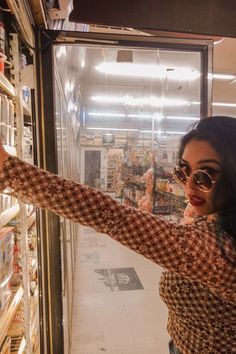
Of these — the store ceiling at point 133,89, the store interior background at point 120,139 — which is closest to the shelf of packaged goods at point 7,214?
the store interior background at point 120,139

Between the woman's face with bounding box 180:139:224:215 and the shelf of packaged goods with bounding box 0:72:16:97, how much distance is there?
726 mm

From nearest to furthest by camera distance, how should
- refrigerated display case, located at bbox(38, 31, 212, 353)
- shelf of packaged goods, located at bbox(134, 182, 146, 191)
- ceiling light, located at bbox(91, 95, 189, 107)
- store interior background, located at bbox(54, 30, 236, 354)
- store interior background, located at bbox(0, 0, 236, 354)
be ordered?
1. store interior background, located at bbox(0, 0, 236, 354)
2. refrigerated display case, located at bbox(38, 31, 212, 353)
3. store interior background, located at bbox(54, 30, 236, 354)
4. shelf of packaged goods, located at bbox(134, 182, 146, 191)
5. ceiling light, located at bbox(91, 95, 189, 107)

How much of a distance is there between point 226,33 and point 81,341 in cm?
262

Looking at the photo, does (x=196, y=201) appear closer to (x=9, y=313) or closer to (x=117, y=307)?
(x=9, y=313)

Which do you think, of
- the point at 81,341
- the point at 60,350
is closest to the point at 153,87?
the point at 81,341

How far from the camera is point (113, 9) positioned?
4.50ft

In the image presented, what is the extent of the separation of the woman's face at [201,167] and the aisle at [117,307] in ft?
7.43

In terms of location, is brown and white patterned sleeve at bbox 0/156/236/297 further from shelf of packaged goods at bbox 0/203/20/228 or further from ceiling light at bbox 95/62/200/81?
ceiling light at bbox 95/62/200/81

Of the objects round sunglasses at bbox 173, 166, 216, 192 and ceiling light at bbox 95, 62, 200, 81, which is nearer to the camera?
round sunglasses at bbox 173, 166, 216, 192

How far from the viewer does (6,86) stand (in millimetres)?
1185

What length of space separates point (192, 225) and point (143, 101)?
399 cm

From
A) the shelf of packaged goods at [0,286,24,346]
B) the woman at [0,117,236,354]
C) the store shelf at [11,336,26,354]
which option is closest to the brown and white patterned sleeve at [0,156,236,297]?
the woman at [0,117,236,354]

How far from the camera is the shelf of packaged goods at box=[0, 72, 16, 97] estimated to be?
3.68ft

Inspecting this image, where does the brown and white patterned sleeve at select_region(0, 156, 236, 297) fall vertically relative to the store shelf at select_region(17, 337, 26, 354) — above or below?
above
